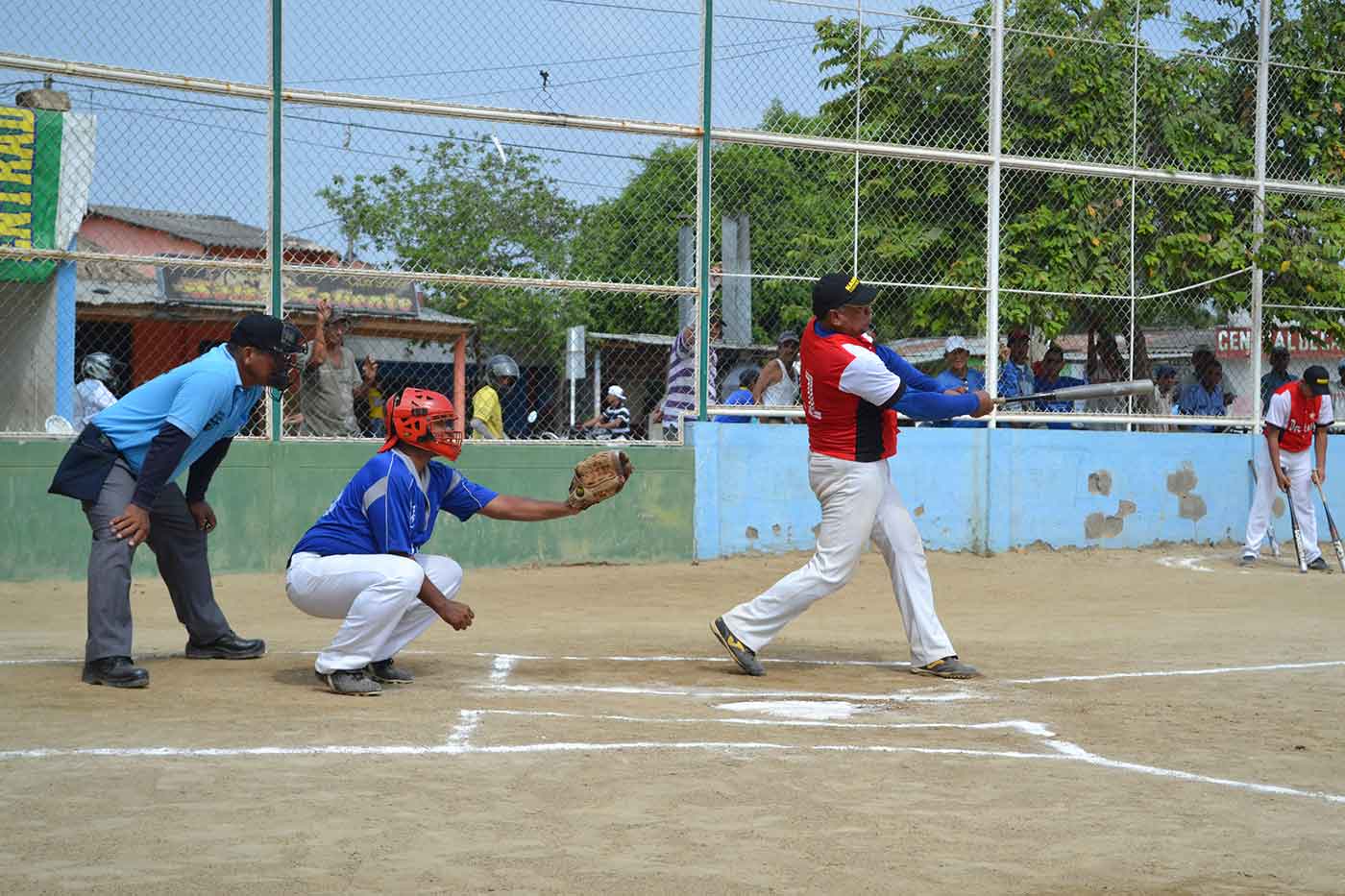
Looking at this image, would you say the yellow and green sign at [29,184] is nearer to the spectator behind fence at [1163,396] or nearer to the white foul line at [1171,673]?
the white foul line at [1171,673]

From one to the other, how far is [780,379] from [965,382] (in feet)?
6.05

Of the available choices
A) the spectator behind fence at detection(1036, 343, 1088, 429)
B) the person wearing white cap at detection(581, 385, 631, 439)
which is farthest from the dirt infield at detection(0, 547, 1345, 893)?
the spectator behind fence at detection(1036, 343, 1088, 429)

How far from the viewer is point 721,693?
7.04 meters

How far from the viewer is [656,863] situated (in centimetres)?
404

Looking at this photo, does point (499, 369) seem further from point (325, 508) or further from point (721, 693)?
point (721, 693)

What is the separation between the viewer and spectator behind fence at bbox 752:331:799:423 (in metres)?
13.5

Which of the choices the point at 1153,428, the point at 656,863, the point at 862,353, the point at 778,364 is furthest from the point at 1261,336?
the point at 656,863

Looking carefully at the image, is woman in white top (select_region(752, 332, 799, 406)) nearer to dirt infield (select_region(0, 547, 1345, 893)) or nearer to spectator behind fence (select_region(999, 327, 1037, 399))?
spectator behind fence (select_region(999, 327, 1037, 399))

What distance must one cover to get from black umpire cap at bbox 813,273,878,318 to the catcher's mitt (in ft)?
4.66

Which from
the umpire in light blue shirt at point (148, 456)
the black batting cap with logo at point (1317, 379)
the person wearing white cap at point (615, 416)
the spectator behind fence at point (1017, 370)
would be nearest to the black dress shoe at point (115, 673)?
the umpire in light blue shirt at point (148, 456)

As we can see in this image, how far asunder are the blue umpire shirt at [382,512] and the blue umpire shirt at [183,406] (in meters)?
0.72

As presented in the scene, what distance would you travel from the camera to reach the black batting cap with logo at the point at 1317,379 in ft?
45.2

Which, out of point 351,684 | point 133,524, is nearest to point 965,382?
point 351,684

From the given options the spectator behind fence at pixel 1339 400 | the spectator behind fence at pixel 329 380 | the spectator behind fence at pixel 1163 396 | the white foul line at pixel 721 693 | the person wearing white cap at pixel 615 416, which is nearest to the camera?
the white foul line at pixel 721 693
